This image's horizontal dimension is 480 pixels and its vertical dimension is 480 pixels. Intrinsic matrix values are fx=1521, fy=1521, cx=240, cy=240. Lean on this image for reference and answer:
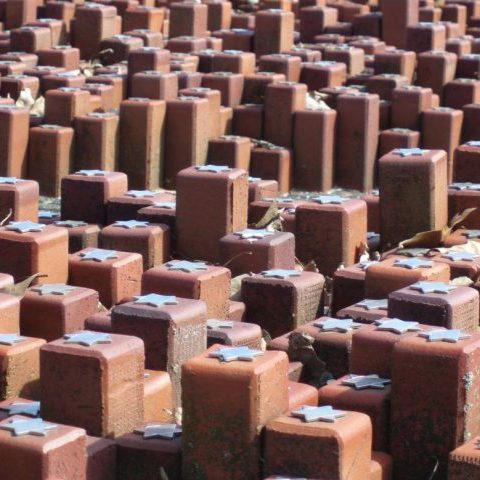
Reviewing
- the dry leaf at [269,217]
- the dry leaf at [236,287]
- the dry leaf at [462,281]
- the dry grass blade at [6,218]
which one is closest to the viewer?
the dry leaf at [462,281]

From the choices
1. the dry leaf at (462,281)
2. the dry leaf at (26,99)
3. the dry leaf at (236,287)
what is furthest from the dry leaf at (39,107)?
the dry leaf at (462,281)

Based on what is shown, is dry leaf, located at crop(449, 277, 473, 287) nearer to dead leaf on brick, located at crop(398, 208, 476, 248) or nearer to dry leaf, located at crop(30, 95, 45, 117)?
dead leaf on brick, located at crop(398, 208, 476, 248)

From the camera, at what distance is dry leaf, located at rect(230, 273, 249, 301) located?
5.05 meters

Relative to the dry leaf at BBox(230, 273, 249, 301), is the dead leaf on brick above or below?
above

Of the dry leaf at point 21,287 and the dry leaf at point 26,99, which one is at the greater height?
the dry leaf at point 26,99

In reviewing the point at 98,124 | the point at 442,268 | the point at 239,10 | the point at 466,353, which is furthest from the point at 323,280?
the point at 239,10

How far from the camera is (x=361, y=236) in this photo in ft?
18.1

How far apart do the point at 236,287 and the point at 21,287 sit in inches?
30.0

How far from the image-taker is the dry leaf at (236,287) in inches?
199

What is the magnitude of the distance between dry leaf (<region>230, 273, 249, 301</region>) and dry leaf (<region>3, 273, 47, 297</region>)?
636 mm

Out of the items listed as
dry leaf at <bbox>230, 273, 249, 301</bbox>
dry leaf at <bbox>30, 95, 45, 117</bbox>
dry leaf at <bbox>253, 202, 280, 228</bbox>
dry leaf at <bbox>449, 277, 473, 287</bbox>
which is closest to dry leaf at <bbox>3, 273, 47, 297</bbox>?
dry leaf at <bbox>230, 273, 249, 301</bbox>

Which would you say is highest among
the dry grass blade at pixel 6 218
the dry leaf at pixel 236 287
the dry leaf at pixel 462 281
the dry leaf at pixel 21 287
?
the dry grass blade at pixel 6 218

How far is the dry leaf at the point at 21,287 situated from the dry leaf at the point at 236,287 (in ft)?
2.09

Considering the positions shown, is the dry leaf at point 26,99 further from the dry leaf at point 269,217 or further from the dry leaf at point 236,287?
the dry leaf at point 236,287
